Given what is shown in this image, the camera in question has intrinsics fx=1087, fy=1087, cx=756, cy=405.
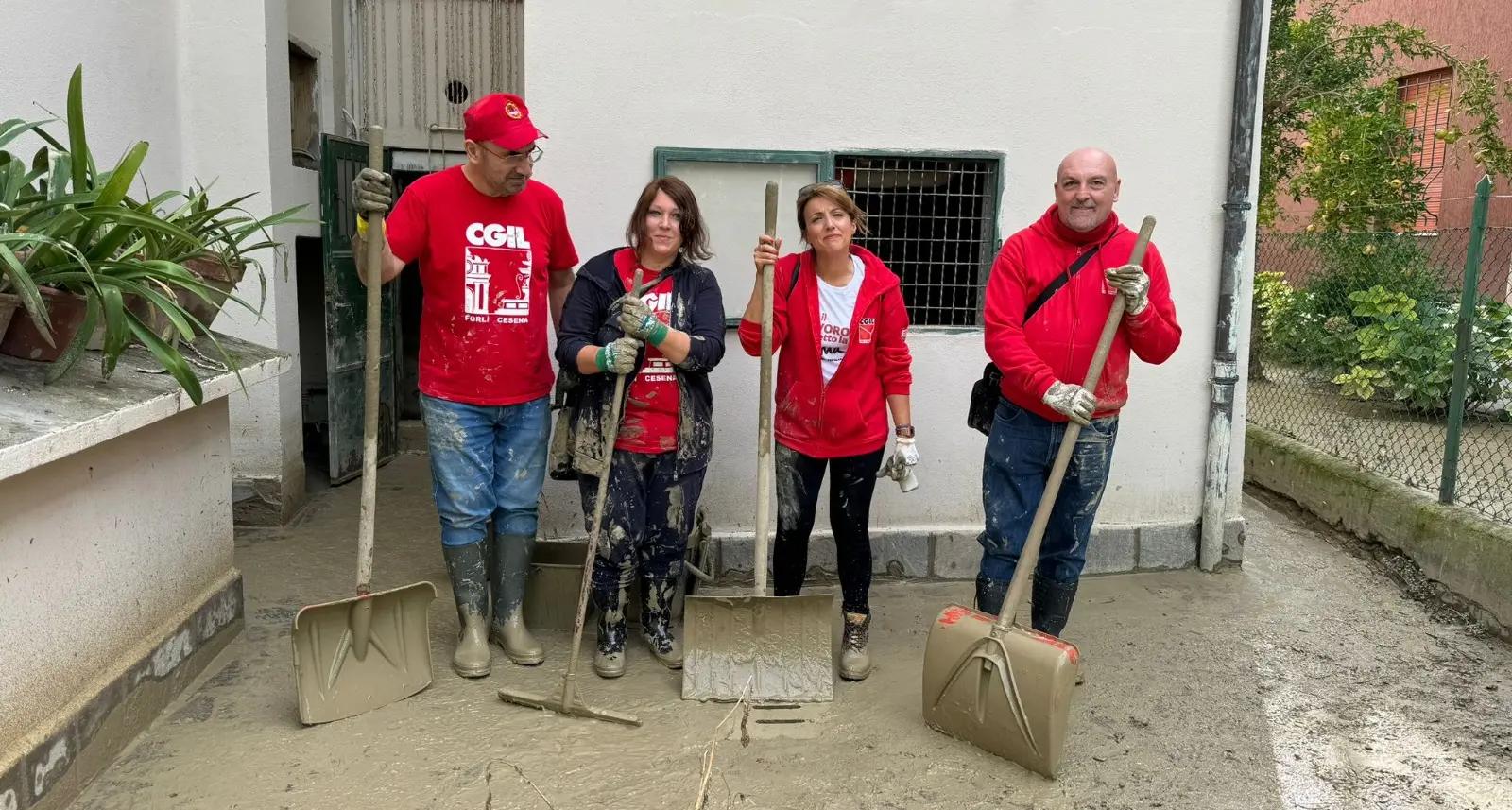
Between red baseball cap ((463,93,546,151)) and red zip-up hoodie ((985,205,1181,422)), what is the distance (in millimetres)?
1579

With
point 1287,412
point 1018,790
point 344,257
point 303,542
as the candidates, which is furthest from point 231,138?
point 1287,412

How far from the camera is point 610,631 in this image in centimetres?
386

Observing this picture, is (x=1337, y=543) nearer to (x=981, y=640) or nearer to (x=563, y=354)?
(x=981, y=640)

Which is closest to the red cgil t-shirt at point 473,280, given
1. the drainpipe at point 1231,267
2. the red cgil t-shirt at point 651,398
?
the red cgil t-shirt at point 651,398

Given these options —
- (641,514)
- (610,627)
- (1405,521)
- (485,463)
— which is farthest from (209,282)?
(1405,521)

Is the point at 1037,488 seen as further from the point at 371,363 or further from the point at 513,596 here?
the point at 371,363

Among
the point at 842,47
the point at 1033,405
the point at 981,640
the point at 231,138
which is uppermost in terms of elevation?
the point at 842,47

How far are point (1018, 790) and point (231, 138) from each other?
4.66m

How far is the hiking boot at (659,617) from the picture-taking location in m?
3.93

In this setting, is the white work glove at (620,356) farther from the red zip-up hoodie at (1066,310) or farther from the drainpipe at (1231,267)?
the drainpipe at (1231,267)

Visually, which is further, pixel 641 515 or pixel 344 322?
pixel 344 322

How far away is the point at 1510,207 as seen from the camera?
32.4 feet

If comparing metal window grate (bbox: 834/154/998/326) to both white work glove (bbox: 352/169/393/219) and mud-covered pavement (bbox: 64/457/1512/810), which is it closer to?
mud-covered pavement (bbox: 64/457/1512/810)

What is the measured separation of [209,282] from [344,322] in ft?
8.69
